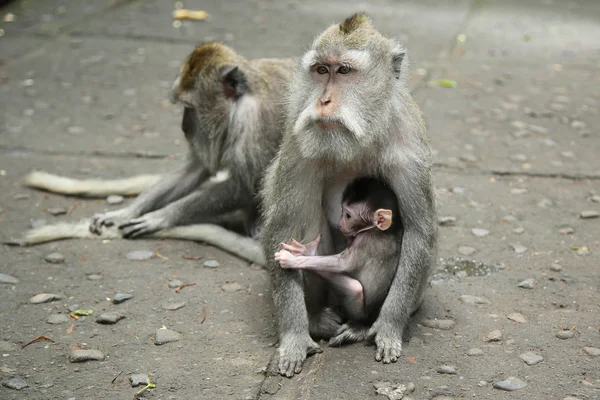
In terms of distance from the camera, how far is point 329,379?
144 inches

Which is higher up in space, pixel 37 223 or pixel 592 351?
pixel 592 351

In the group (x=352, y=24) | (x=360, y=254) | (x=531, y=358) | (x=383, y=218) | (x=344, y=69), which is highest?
(x=352, y=24)

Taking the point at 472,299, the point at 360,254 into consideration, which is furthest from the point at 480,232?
→ the point at 360,254

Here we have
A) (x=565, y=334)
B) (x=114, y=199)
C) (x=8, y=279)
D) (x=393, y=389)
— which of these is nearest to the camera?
(x=393, y=389)

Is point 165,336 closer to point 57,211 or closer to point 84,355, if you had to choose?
point 84,355

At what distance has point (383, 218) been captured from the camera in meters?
3.73

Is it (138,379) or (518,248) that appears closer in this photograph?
(138,379)

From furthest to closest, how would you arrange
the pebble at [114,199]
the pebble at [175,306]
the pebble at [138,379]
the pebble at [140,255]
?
the pebble at [114,199], the pebble at [140,255], the pebble at [175,306], the pebble at [138,379]

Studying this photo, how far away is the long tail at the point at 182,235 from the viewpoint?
500 centimetres

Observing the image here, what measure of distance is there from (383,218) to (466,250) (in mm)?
1443

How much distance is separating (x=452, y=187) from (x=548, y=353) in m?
2.22

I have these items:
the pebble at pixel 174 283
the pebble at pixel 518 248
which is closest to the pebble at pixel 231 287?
the pebble at pixel 174 283

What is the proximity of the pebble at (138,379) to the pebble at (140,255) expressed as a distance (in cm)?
139

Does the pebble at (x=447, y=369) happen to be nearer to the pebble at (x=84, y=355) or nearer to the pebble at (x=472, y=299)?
the pebble at (x=472, y=299)
